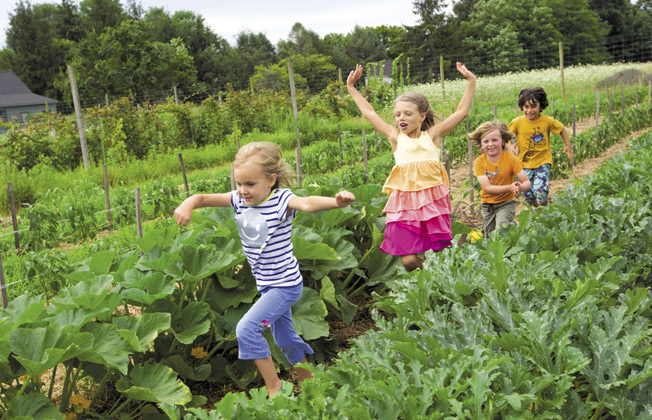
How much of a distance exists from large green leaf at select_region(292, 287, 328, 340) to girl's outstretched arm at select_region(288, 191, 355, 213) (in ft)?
2.44

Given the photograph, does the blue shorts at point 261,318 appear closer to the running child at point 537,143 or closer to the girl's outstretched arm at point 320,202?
the girl's outstretched arm at point 320,202

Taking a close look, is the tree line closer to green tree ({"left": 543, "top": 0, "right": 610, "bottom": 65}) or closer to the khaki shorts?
green tree ({"left": 543, "top": 0, "right": 610, "bottom": 65})

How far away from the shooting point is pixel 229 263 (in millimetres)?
3248

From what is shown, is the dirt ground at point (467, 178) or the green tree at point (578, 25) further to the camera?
the green tree at point (578, 25)

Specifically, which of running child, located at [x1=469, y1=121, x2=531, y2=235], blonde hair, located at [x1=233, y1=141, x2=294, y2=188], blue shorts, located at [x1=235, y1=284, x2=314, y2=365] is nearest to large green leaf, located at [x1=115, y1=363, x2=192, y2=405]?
blue shorts, located at [x1=235, y1=284, x2=314, y2=365]

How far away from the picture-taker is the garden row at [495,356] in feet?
5.48

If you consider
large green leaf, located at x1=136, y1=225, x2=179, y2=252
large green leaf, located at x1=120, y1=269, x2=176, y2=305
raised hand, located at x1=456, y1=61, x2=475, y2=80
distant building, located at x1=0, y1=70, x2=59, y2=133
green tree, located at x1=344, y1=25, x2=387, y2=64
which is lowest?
large green leaf, located at x1=120, y1=269, x2=176, y2=305

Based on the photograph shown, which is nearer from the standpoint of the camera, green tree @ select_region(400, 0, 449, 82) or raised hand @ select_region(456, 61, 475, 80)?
raised hand @ select_region(456, 61, 475, 80)

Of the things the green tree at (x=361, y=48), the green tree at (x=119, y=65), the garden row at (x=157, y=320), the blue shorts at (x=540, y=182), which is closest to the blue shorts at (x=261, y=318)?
the garden row at (x=157, y=320)

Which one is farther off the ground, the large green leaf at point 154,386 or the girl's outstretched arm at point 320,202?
the girl's outstretched arm at point 320,202

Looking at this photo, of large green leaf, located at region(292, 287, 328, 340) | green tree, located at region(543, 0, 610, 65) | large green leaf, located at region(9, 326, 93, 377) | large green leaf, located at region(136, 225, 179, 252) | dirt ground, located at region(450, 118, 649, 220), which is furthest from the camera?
green tree, located at region(543, 0, 610, 65)

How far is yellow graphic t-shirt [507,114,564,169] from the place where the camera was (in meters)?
6.18

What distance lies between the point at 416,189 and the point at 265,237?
1384 mm

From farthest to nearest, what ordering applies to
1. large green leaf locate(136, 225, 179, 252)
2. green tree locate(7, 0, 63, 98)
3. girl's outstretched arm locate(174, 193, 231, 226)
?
1. green tree locate(7, 0, 63, 98)
2. large green leaf locate(136, 225, 179, 252)
3. girl's outstretched arm locate(174, 193, 231, 226)
